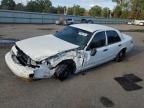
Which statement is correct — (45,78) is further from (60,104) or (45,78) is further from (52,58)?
(60,104)

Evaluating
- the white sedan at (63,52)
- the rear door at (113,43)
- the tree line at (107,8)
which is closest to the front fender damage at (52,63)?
the white sedan at (63,52)

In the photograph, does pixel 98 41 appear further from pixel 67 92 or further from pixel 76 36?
pixel 67 92

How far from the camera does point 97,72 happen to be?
7.64 m

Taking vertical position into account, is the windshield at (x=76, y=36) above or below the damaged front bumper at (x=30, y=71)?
above

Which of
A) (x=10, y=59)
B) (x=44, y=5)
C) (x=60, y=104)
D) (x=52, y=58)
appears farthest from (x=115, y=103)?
(x=44, y=5)

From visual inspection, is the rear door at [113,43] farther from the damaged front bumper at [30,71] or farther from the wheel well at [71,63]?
the damaged front bumper at [30,71]

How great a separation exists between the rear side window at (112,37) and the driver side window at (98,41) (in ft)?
1.16

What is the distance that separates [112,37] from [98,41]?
1.12 meters

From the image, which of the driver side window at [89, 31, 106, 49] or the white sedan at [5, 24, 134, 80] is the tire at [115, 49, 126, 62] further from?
the driver side window at [89, 31, 106, 49]

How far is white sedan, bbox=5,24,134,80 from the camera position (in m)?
5.87

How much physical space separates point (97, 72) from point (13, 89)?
3.00 m

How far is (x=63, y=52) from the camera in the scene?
20.5ft

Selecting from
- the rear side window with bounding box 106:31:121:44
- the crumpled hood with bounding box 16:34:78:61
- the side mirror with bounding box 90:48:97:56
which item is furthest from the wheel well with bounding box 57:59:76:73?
the rear side window with bounding box 106:31:121:44

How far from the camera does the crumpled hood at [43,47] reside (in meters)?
5.94
